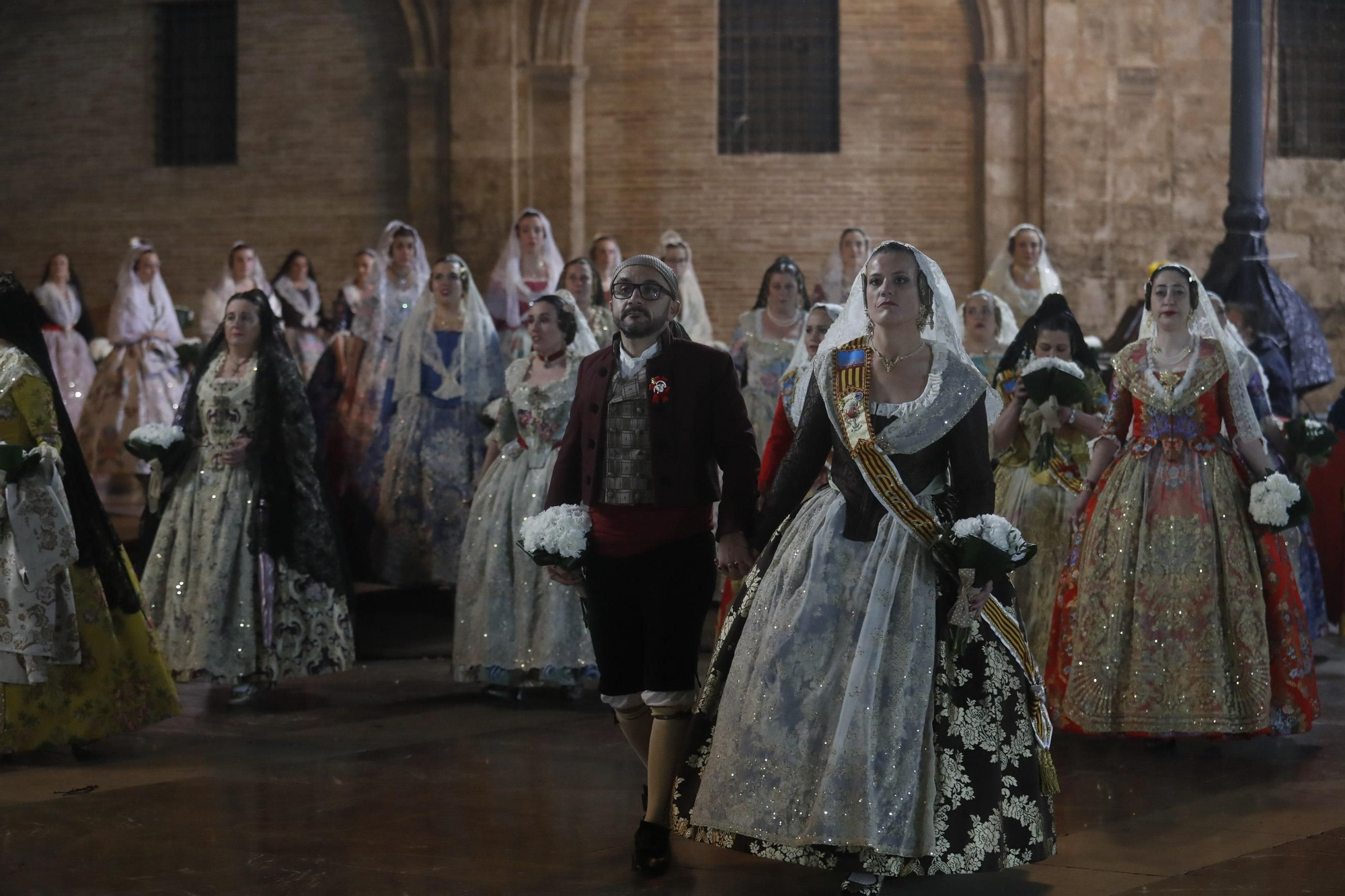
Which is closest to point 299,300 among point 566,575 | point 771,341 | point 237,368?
point 771,341

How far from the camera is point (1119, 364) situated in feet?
22.1

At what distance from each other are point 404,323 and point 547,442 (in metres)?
1.98

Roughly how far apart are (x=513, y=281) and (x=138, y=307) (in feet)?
14.4

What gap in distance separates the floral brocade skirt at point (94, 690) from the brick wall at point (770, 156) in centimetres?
1006

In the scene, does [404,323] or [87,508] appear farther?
[404,323]

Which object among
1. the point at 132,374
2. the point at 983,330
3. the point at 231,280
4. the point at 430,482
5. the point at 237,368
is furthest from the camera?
the point at 231,280

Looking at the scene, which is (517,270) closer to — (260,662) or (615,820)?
(260,662)

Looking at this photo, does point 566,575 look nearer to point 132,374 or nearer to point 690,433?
point 690,433

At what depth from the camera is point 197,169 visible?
56.3 feet

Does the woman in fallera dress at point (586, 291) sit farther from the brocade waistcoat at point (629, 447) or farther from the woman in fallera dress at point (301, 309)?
the brocade waistcoat at point (629, 447)

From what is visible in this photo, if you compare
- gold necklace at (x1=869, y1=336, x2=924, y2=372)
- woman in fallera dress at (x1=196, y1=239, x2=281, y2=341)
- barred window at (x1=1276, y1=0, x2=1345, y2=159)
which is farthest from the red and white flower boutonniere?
barred window at (x1=1276, y1=0, x2=1345, y2=159)

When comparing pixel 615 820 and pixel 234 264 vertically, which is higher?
pixel 234 264

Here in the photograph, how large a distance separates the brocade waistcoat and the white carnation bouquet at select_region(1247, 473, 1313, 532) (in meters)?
2.59

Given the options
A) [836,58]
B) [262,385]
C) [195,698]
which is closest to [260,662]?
[195,698]
